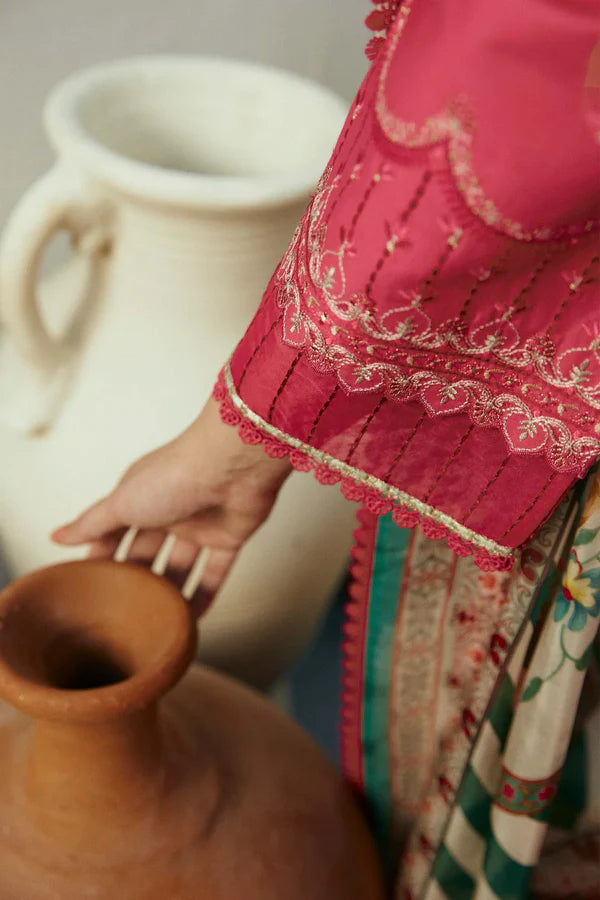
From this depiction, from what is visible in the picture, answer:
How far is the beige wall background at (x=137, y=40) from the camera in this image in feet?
2.84

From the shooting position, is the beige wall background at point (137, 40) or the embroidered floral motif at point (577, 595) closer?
the embroidered floral motif at point (577, 595)

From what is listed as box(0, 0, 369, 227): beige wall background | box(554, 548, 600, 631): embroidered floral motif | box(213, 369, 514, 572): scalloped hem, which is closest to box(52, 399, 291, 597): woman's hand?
box(213, 369, 514, 572): scalloped hem

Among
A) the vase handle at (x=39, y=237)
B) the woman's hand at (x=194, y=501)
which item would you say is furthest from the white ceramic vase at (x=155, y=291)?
the woman's hand at (x=194, y=501)

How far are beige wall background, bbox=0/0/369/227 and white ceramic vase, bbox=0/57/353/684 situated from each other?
211mm

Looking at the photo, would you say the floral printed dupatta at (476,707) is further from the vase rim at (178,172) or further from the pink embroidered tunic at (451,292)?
the vase rim at (178,172)

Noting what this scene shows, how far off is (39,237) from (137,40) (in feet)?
1.43

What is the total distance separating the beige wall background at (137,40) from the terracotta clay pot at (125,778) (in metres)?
0.59

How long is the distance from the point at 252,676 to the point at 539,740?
0.39 m

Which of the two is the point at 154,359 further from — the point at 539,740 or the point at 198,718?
the point at 539,740

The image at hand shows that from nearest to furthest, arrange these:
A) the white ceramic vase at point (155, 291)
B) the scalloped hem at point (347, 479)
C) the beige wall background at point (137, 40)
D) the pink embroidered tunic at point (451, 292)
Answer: the pink embroidered tunic at point (451, 292) < the scalloped hem at point (347, 479) < the white ceramic vase at point (155, 291) < the beige wall background at point (137, 40)

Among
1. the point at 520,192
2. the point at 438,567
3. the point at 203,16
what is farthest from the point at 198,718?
the point at 203,16

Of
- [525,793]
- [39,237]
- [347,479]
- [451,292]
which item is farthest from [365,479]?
[39,237]

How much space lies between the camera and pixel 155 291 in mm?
633

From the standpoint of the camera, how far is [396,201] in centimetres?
31
